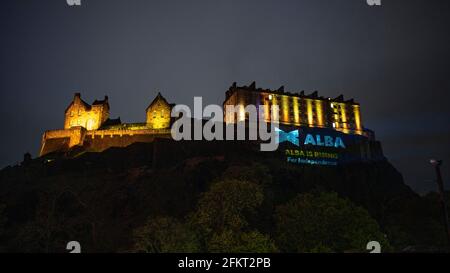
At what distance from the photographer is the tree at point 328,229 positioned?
107 ft

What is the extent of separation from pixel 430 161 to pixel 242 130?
5546 centimetres

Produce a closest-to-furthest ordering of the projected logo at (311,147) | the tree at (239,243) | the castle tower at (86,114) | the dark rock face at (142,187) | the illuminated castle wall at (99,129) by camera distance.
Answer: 1. the tree at (239,243)
2. the dark rock face at (142,187)
3. the projected logo at (311,147)
4. the illuminated castle wall at (99,129)
5. the castle tower at (86,114)

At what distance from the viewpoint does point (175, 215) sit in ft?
163

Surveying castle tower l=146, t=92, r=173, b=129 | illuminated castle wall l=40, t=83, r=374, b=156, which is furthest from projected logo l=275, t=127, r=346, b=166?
castle tower l=146, t=92, r=173, b=129

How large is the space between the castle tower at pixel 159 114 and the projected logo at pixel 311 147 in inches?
997

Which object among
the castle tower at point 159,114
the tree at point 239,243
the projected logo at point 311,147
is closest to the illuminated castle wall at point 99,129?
the castle tower at point 159,114

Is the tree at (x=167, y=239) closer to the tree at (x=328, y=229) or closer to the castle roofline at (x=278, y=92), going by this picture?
the tree at (x=328, y=229)

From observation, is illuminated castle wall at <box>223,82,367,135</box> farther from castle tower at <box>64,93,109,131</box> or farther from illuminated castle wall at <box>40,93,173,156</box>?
castle tower at <box>64,93,109,131</box>

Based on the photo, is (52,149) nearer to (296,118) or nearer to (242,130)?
(242,130)

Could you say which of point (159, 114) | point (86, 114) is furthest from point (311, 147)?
point (86, 114)

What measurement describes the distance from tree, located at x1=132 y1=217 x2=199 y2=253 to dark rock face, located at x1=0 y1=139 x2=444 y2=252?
1044 centimetres

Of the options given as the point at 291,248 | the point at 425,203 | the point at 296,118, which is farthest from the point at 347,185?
the point at 291,248

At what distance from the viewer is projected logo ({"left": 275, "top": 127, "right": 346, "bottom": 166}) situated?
69.4 m

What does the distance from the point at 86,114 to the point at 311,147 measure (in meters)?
53.6
